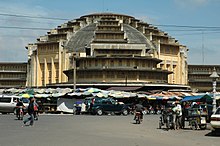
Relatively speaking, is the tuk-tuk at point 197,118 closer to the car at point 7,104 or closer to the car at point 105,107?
the car at point 105,107

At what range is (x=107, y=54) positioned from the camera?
8388cm

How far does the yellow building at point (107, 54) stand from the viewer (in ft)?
262

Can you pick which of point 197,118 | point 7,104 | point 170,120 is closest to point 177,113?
point 170,120

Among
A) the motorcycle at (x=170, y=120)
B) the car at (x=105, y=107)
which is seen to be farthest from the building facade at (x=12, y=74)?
the motorcycle at (x=170, y=120)

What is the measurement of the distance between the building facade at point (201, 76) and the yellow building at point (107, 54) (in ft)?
26.2

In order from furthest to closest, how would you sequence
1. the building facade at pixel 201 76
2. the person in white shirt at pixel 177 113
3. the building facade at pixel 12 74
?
the building facade at pixel 201 76
the building facade at pixel 12 74
the person in white shirt at pixel 177 113

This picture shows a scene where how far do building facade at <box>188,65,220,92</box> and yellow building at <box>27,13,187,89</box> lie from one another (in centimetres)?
798

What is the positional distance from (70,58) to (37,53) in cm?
1095

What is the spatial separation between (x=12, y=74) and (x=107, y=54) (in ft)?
136

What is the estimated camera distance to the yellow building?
80000mm

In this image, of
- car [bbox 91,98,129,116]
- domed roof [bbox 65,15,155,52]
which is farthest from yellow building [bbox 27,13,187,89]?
car [bbox 91,98,129,116]

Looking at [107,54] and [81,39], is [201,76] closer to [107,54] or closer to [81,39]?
[81,39]

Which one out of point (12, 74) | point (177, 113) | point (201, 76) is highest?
point (12, 74)

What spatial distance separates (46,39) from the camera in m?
109
